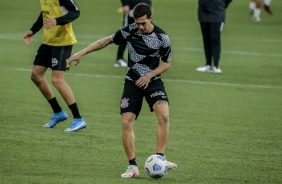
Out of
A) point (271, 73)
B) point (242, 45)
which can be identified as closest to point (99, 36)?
point (242, 45)

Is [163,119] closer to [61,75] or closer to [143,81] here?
[143,81]

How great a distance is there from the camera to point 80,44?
24062mm

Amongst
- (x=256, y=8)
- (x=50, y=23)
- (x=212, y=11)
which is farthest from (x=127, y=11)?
(x=256, y=8)

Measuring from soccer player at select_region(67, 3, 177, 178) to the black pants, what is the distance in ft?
32.6

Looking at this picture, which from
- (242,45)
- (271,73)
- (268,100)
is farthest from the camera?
(242,45)

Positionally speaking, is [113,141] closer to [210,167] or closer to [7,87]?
[210,167]

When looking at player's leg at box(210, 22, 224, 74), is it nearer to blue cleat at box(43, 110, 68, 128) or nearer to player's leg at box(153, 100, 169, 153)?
blue cleat at box(43, 110, 68, 128)

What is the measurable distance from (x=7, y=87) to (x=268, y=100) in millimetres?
5135

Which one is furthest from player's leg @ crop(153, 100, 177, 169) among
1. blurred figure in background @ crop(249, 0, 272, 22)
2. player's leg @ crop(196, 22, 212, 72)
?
blurred figure in background @ crop(249, 0, 272, 22)

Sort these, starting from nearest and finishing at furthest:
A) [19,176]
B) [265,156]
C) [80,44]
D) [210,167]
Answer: [19,176] < [210,167] < [265,156] < [80,44]

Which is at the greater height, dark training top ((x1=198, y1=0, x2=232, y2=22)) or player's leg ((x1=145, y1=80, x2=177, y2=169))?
player's leg ((x1=145, y1=80, x2=177, y2=169))

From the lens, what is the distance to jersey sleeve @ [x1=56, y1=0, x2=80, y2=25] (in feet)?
41.1

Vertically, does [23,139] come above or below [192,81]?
above

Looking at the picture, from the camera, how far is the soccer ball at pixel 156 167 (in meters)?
9.80
